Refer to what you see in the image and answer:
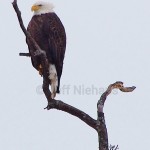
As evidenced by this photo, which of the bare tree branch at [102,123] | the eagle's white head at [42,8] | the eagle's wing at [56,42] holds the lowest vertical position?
the bare tree branch at [102,123]

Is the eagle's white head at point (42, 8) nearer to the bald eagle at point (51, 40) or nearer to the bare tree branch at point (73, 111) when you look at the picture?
the bald eagle at point (51, 40)

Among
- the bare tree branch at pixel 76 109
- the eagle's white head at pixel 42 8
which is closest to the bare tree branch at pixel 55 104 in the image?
the bare tree branch at pixel 76 109

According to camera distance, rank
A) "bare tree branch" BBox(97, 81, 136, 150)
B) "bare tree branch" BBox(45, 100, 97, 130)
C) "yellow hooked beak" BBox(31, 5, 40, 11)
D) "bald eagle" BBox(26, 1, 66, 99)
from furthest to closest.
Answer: "yellow hooked beak" BBox(31, 5, 40, 11) → "bald eagle" BBox(26, 1, 66, 99) → "bare tree branch" BBox(45, 100, 97, 130) → "bare tree branch" BBox(97, 81, 136, 150)

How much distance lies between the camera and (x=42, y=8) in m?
6.46

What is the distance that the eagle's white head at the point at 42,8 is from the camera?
6.41 metres

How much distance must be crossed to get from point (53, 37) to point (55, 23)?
23 cm

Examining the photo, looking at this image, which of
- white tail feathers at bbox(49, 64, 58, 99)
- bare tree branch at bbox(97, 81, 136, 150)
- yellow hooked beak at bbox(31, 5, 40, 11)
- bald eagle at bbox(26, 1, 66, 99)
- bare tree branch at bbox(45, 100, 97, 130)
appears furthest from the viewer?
yellow hooked beak at bbox(31, 5, 40, 11)

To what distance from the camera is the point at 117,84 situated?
5000 mm

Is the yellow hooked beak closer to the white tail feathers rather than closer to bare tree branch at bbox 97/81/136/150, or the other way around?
the white tail feathers

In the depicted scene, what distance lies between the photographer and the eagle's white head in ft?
21.0

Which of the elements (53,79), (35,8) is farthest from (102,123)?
(35,8)

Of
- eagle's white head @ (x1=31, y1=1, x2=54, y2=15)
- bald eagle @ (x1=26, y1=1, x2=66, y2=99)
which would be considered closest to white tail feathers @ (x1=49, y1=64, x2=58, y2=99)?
bald eagle @ (x1=26, y1=1, x2=66, y2=99)

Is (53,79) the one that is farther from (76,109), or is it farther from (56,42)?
(76,109)

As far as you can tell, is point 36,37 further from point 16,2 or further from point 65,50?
point 16,2
